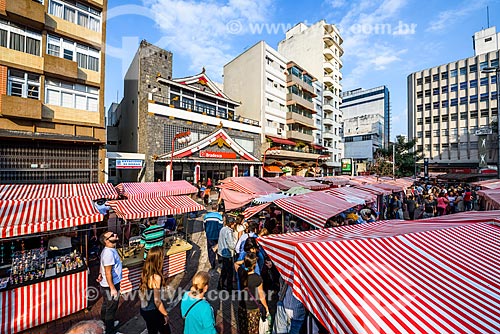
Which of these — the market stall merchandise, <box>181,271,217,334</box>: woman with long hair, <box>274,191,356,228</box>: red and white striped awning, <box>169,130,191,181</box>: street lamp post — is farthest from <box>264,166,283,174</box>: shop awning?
<box>181,271,217,334</box>: woman with long hair

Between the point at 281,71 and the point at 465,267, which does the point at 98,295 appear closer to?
the point at 465,267

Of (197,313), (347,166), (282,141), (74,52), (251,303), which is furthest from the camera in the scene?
(347,166)

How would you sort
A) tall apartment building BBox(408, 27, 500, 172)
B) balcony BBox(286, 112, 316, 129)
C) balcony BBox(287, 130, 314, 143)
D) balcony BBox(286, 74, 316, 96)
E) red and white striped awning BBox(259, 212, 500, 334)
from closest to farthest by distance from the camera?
1. red and white striped awning BBox(259, 212, 500, 334)
2. balcony BBox(287, 130, 314, 143)
3. balcony BBox(286, 112, 316, 129)
4. balcony BBox(286, 74, 316, 96)
5. tall apartment building BBox(408, 27, 500, 172)

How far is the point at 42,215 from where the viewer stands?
503 centimetres

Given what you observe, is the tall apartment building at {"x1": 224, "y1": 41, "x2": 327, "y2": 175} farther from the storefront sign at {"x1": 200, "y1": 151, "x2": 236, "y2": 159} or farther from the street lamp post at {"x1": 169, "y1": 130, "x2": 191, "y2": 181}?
the street lamp post at {"x1": 169, "y1": 130, "x2": 191, "y2": 181}

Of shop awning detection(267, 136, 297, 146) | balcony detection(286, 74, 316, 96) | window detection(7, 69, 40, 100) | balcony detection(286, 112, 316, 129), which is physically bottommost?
shop awning detection(267, 136, 297, 146)

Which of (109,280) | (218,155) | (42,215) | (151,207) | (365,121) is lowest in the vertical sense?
(109,280)

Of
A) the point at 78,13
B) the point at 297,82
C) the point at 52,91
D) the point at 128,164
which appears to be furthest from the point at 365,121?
the point at 52,91

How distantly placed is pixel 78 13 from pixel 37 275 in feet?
57.8

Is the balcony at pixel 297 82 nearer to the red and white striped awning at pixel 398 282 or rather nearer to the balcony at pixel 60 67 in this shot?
the balcony at pixel 60 67

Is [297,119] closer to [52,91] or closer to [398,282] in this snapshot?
[52,91]

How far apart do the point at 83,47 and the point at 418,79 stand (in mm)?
56136

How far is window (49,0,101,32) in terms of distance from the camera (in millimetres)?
14164

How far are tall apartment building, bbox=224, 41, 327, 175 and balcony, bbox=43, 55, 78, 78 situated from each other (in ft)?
70.7
